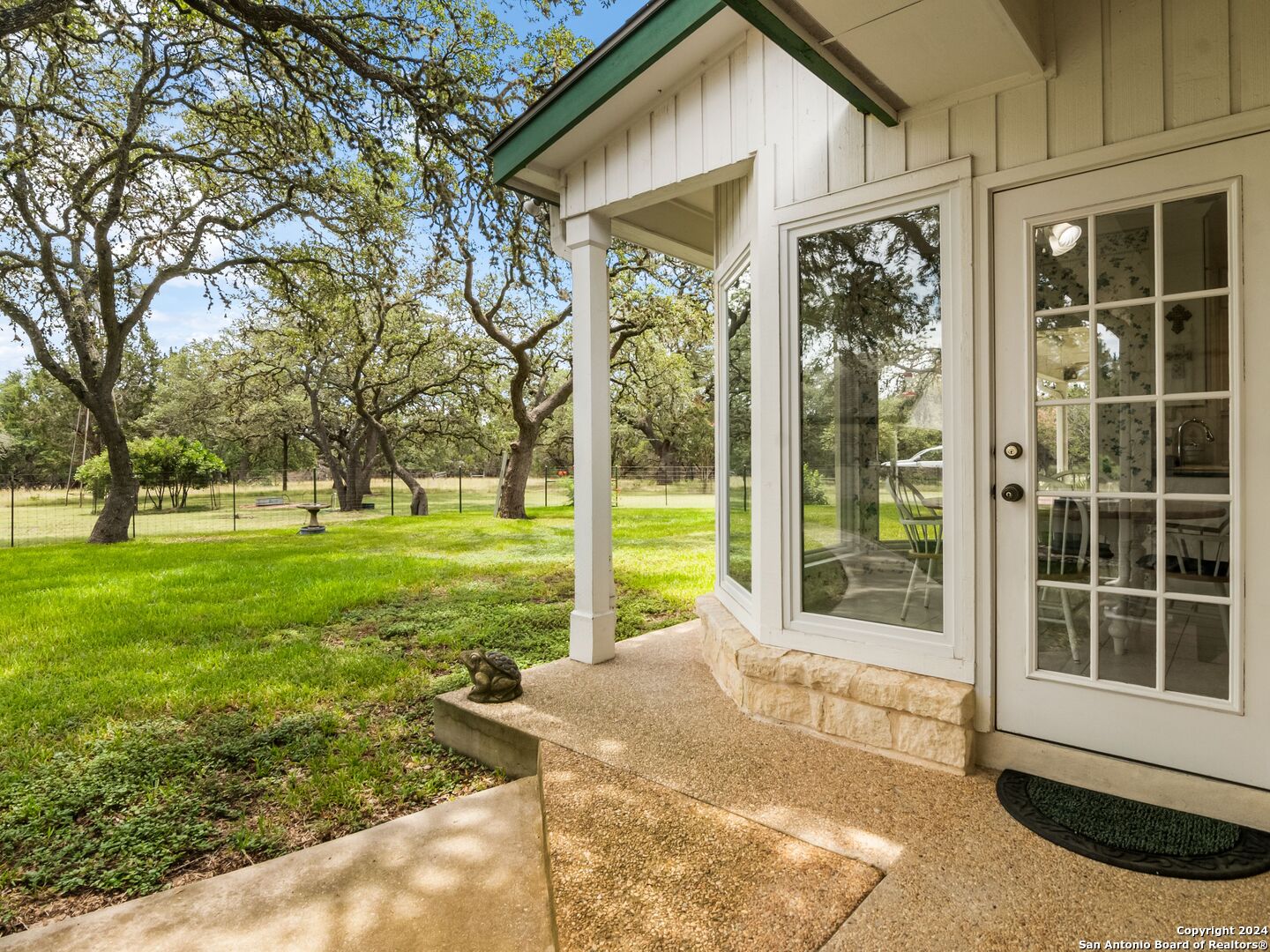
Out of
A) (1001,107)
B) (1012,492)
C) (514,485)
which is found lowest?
(514,485)

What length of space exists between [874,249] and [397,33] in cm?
629

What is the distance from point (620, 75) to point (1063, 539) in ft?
8.60

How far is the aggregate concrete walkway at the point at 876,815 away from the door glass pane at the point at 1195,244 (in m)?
1.65

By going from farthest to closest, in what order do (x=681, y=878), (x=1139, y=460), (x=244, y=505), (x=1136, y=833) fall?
(x=244, y=505) < (x=1139, y=460) < (x=1136, y=833) < (x=681, y=878)

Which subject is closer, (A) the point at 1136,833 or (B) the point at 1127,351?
(A) the point at 1136,833

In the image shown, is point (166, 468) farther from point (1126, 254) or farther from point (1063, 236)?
point (1126, 254)

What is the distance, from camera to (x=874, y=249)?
2.54 m

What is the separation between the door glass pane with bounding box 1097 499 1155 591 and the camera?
2.08 meters

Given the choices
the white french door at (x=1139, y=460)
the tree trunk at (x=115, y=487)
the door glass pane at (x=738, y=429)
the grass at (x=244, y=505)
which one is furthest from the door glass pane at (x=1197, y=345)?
the grass at (x=244, y=505)

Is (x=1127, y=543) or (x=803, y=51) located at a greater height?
(x=803, y=51)

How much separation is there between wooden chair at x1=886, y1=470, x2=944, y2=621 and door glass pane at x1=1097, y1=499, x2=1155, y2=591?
49cm

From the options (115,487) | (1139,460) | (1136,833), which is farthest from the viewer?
(115,487)

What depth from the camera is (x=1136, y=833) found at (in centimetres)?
186

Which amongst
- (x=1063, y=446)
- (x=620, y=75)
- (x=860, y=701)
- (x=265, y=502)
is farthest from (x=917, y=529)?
(x=265, y=502)
